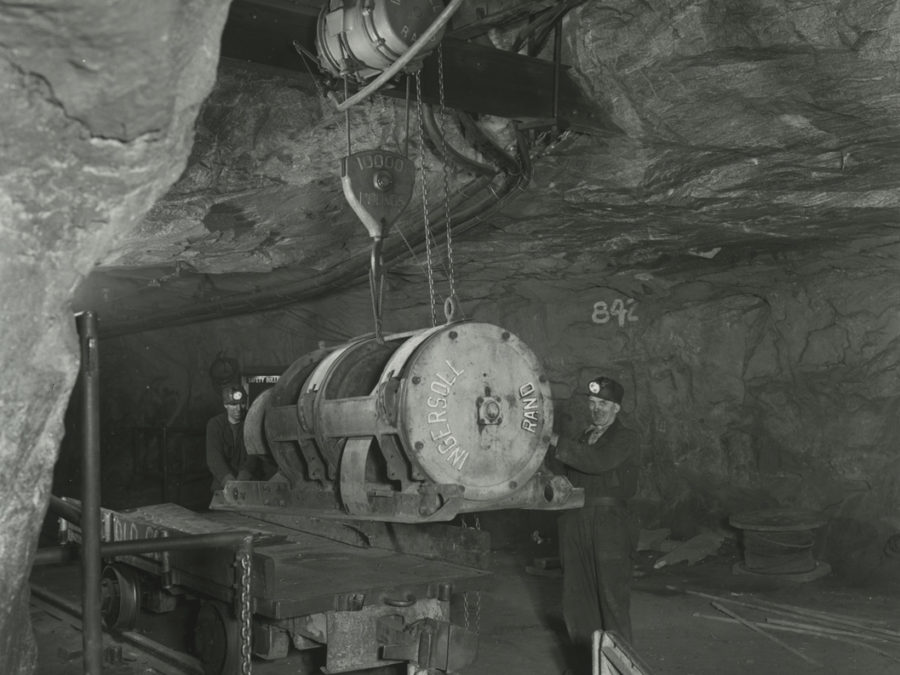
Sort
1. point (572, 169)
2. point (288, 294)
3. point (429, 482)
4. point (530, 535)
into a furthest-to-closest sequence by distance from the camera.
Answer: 1. point (530, 535)
2. point (288, 294)
3. point (572, 169)
4. point (429, 482)

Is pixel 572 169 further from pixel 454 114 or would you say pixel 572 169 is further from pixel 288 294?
pixel 288 294

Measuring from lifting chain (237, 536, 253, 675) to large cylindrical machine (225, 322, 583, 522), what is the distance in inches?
17.7

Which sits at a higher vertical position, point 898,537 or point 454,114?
point 454,114

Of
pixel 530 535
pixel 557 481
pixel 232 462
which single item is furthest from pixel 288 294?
pixel 557 481

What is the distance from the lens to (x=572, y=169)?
6.70 meters

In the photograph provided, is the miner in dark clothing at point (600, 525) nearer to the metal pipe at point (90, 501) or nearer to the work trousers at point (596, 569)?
the work trousers at point (596, 569)

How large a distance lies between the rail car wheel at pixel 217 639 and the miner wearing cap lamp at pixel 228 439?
234 centimetres

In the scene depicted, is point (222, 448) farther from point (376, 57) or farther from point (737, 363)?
point (376, 57)

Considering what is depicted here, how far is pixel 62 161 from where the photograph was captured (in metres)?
1.93

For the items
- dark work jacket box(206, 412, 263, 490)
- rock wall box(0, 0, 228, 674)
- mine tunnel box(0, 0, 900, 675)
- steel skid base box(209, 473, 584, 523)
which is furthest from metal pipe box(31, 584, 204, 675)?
rock wall box(0, 0, 228, 674)

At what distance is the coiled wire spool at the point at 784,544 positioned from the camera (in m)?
8.87

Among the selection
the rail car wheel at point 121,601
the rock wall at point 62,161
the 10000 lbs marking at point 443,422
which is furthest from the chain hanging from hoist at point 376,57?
the rail car wheel at point 121,601

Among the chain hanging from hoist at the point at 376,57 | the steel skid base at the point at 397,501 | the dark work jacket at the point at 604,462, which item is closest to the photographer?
the steel skid base at the point at 397,501

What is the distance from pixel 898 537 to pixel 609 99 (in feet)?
16.8
